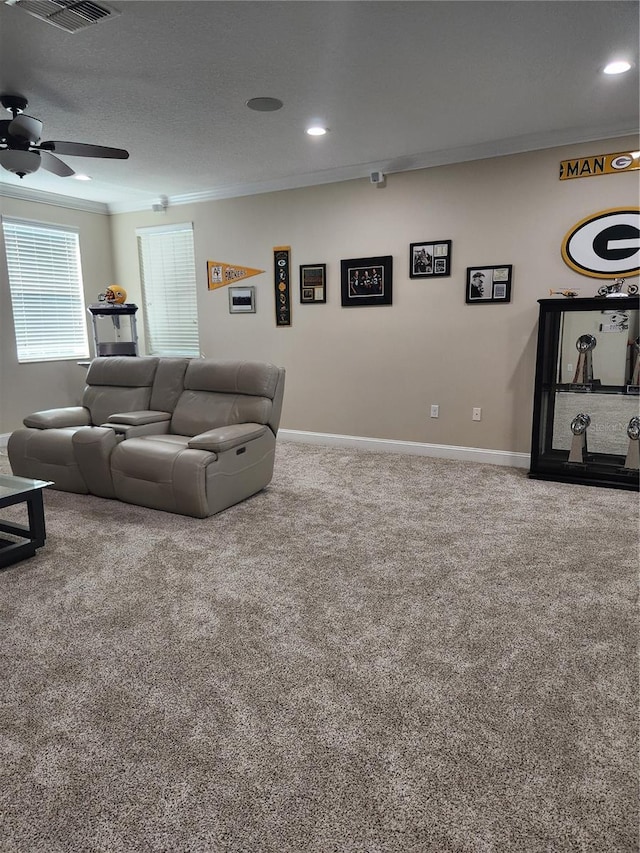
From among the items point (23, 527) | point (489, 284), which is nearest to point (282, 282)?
point (489, 284)

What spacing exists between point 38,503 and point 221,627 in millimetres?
1289

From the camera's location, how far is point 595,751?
1475mm

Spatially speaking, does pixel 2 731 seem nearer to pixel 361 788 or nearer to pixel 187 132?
pixel 361 788

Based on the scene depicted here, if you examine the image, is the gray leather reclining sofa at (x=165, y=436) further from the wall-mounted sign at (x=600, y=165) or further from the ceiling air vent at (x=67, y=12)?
the wall-mounted sign at (x=600, y=165)

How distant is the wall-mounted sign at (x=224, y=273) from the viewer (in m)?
5.41

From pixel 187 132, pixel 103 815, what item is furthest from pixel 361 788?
pixel 187 132

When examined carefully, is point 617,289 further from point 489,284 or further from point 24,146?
point 24,146

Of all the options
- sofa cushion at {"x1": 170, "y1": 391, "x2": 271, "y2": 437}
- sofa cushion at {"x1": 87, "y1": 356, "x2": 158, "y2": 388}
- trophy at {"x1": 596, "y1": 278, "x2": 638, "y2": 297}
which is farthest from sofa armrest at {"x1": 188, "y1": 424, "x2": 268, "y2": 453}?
trophy at {"x1": 596, "y1": 278, "x2": 638, "y2": 297}

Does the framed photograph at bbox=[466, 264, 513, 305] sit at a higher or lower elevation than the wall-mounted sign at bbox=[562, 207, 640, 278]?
lower

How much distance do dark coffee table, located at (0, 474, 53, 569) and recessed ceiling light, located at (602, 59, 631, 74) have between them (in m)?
3.68

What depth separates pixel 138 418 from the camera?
3.73 m

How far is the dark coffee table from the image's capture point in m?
2.60

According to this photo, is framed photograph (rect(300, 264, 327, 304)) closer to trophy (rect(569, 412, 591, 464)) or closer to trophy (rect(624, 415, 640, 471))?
trophy (rect(569, 412, 591, 464))

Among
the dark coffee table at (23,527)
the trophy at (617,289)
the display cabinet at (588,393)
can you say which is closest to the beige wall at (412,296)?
the trophy at (617,289)
